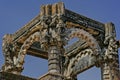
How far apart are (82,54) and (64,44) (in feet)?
15.8

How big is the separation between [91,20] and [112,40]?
165 centimetres

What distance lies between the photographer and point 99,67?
2153 cm

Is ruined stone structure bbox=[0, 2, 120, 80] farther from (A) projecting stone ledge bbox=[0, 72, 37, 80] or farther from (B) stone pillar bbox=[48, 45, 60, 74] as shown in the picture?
(A) projecting stone ledge bbox=[0, 72, 37, 80]

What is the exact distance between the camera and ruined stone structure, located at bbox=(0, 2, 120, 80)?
19.3 m

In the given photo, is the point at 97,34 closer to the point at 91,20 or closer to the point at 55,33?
the point at 91,20

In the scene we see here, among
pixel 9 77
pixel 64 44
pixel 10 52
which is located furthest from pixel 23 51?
pixel 9 77

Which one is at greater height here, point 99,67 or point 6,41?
point 6,41

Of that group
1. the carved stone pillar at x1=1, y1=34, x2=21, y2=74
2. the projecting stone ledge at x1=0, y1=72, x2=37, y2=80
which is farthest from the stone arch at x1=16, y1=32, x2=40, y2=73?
the projecting stone ledge at x1=0, y1=72, x2=37, y2=80

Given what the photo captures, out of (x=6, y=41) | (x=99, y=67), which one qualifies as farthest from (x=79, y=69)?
(x=6, y=41)

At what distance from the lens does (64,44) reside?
19.2m

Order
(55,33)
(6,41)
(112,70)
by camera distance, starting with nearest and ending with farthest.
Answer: (55,33), (112,70), (6,41)

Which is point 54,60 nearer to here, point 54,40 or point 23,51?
point 54,40

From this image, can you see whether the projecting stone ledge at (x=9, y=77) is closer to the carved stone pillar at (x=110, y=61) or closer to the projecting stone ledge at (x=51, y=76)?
the projecting stone ledge at (x=51, y=76)

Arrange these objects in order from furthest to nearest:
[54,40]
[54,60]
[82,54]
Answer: [82,54] → [54,40] → [54,60]
